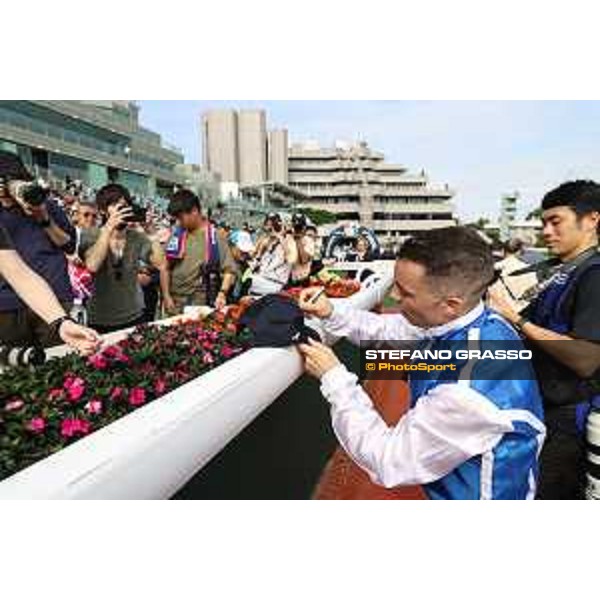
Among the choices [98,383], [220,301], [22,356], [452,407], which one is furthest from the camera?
[220,301]

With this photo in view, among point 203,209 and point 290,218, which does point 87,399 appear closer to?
point 203,209

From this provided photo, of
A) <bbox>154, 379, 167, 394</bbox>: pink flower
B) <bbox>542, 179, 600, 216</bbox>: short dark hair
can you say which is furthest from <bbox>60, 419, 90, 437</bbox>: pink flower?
<bbox>542, 179, 600, 216</bbox>: short dark hair

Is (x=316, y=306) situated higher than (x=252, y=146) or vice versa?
(x=252, y=146)

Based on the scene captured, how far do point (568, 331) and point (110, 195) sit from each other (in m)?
1.61

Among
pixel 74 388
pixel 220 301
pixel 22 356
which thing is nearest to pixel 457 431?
pixel 74 388

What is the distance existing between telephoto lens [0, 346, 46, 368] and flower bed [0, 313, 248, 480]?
0.06 m

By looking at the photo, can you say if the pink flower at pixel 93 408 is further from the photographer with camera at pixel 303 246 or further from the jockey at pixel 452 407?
the photographer with camera at pixel 303 246

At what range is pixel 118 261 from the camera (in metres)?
2.99

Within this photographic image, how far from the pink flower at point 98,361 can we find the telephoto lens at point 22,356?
19 cm

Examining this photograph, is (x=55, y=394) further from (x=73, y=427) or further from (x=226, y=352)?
(x=226, y=352)
